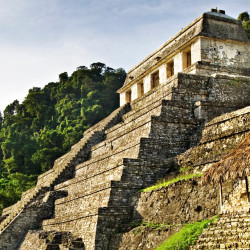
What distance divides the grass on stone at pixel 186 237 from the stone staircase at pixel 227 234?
0.15m

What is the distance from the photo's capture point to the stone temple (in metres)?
11.9

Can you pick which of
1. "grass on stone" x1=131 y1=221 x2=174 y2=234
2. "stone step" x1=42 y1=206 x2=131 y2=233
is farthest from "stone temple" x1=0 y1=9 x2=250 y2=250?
"grass on stone" x1=131 y1=221 x2=174 y2=234

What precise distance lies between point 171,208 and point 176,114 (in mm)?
4841

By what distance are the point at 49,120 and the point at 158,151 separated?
103ft

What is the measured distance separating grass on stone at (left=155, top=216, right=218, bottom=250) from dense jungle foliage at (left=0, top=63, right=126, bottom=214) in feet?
47.3

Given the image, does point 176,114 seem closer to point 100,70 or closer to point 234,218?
point 234,218

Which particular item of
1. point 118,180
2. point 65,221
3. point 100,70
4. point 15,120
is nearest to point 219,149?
point 118,180

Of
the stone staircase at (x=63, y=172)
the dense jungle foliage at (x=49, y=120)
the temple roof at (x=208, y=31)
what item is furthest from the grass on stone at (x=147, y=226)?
the dense jungle foliage at (x=49, y=120)

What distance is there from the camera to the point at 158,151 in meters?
14.1

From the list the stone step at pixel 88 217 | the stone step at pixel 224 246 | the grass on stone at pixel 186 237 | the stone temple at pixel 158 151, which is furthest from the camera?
the stone step at pixel 88 217

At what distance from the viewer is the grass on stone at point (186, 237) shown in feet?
Result: 30.1

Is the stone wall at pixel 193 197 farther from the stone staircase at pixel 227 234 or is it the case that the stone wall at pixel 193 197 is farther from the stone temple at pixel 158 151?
the stone staircase at pixel 227 234

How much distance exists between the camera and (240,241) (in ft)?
26.6

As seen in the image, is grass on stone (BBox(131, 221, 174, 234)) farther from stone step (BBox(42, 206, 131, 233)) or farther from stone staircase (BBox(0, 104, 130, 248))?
stone staircase (BBox(0, 104, 130, 248))
